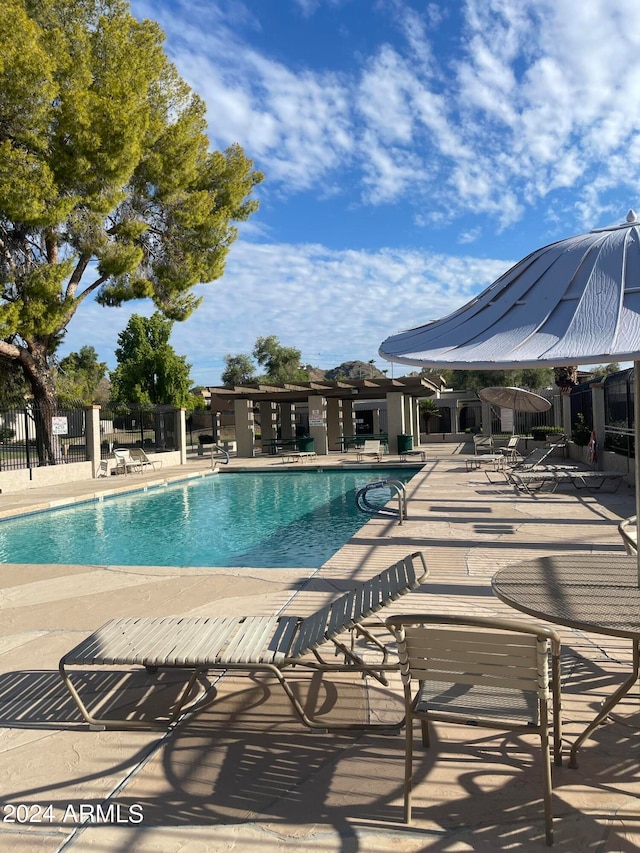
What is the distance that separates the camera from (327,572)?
595 cm

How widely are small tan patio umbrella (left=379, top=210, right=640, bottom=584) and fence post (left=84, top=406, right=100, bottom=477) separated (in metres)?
17.8

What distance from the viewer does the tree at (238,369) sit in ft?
210

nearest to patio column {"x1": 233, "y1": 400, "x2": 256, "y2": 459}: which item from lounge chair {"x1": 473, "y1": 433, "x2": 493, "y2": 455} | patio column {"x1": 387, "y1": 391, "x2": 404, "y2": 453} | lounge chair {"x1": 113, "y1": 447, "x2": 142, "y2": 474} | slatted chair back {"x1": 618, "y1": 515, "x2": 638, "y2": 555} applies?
patio column {"x1": 387, "y1": 391, "x2": 404, "y2": 453}

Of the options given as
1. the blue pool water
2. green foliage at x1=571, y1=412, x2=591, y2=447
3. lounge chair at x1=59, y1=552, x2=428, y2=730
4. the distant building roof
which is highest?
the distant building roof

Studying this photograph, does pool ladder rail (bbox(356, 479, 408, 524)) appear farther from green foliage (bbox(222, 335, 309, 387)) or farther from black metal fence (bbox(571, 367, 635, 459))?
green foliage (bbox(222, 335, 309, 387))

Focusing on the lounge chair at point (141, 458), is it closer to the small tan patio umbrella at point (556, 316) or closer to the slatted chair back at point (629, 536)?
the slatted chair back at point (629, 536)

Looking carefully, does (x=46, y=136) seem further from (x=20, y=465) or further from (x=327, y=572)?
(x=327, y=572)

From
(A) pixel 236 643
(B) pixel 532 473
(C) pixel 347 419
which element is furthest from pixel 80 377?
(A) pixel 236 643

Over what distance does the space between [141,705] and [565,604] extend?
2355mm

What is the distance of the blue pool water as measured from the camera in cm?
873

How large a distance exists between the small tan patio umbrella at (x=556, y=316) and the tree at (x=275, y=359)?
5757 centimetres

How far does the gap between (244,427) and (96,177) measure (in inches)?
445

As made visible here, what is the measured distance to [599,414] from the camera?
14930mm

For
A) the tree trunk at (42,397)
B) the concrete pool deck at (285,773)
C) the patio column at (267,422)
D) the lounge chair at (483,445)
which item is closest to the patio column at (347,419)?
the patio column at (267,422)
